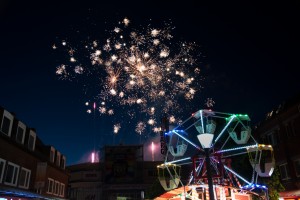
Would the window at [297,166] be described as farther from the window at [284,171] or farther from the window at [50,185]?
the window at [50,185]

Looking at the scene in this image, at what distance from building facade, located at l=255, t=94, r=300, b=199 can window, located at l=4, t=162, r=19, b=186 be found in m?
20.4

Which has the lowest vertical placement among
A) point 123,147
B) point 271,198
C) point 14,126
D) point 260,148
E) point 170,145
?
point 271,198

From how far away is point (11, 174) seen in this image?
864 inches

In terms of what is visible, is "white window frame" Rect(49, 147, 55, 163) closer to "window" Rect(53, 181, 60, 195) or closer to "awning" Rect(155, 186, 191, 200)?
"window" Rect(53, 181, 60, 195)

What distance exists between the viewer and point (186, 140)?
1659 centimetres

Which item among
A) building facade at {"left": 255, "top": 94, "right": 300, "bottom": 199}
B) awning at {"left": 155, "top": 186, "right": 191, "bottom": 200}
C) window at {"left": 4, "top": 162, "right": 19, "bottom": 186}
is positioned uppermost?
building facade at {"left": 255, "top": 94, "right": 300, "bottom": 199}

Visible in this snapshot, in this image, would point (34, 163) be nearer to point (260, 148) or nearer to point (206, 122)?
point (206, 122)

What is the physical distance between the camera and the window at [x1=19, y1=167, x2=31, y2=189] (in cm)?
2375

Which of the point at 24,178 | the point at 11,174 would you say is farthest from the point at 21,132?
the point at 24,178

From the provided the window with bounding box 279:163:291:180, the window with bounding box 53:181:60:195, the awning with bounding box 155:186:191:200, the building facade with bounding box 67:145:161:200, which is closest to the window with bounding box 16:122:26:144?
the window with bounding box 53:181:60:195

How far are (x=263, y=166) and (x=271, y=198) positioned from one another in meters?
11.4

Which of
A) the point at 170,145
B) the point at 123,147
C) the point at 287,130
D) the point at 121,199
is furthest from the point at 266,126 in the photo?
the point at 123,147

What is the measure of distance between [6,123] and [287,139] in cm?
2311

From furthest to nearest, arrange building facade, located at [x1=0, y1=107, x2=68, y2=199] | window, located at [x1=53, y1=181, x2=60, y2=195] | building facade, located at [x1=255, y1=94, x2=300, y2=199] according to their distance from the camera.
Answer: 1. window, located at [x1=53, y1=181, x2=60, y2=195]
2. building facade, located at [x1=255, y1=94, x2=300, y2=199]
3. building facade, located at [x1=0, y1=107, x2=68, y2=199]
